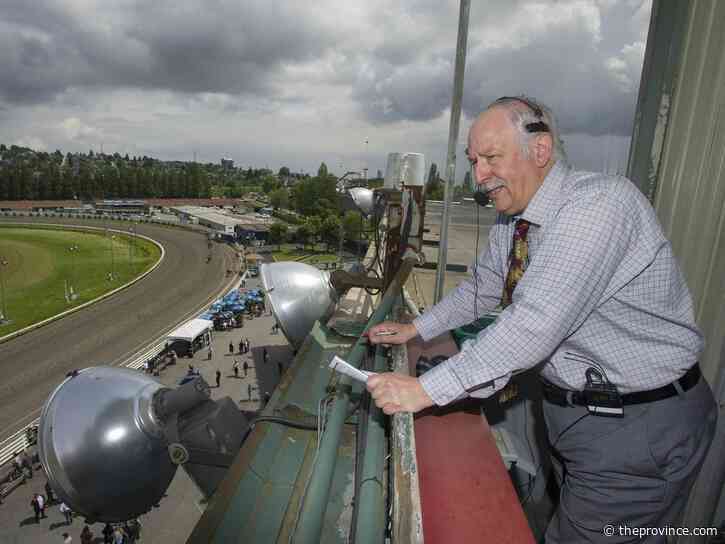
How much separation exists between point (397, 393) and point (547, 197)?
103 centimetres

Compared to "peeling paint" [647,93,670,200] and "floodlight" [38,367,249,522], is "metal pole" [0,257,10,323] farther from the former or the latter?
"peeling paint" [647,93,670,200]

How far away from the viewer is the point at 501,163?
5.70 feet

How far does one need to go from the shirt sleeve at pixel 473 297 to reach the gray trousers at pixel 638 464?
0.80m

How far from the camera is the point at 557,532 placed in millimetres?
1920

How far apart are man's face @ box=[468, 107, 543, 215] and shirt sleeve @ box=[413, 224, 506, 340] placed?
0.59m

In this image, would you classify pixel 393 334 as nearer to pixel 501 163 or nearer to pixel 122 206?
pixel 501 163

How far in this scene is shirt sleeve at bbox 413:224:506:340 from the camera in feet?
7.92

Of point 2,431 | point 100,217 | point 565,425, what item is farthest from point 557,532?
point 100,217

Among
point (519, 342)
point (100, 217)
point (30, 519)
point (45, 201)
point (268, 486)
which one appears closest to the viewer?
point (519, 342)

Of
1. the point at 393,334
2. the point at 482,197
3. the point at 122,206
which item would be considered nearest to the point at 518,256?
the point at 482,197

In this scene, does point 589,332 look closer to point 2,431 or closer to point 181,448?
point 181,448

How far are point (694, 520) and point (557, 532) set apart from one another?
1.38 m

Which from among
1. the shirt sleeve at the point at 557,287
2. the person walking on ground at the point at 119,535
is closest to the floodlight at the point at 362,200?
the shirt sleeve at the point at 557,287

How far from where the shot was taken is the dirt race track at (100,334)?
20922 mm
